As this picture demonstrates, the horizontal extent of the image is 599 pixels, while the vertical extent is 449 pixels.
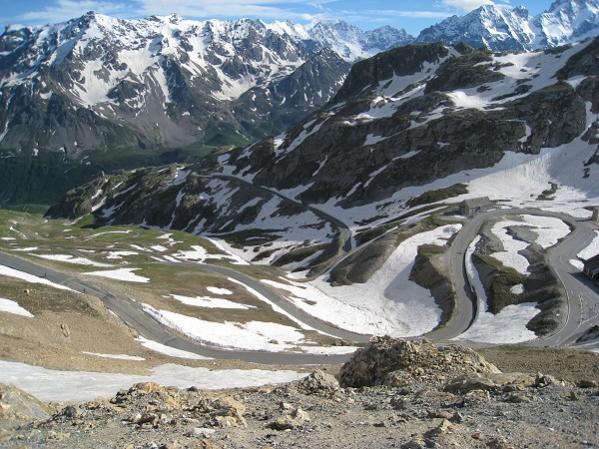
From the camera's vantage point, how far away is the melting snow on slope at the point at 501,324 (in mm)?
68375

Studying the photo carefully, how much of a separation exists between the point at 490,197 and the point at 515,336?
3357 inches

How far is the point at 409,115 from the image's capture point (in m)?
192

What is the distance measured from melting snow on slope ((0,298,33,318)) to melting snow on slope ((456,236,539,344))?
48616 mm

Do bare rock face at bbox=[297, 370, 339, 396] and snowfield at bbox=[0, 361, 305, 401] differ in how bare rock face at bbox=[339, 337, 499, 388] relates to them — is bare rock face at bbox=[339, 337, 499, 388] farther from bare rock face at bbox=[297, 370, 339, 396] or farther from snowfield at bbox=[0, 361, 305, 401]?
snowfield at bbox=[0, 361, 305, 401]

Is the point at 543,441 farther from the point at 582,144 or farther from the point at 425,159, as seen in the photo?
the point at 582,144

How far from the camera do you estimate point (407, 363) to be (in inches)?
1025

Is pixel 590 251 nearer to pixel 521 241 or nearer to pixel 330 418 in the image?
pixel 521 241

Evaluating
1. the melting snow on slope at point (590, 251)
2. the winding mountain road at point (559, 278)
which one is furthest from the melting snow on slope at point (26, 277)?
the melting snow on slope at point (590, 251)

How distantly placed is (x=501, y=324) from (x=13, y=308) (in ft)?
188

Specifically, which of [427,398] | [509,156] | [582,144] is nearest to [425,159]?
[509,156]

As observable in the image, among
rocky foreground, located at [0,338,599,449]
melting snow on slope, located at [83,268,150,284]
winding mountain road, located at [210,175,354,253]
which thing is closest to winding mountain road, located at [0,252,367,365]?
melting snow on slope, located at [83,268,150,284]

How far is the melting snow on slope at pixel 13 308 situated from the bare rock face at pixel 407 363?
32.7m

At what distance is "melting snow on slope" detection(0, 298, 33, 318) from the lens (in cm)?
4811

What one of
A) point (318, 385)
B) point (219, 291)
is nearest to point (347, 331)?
point (219, 291)
